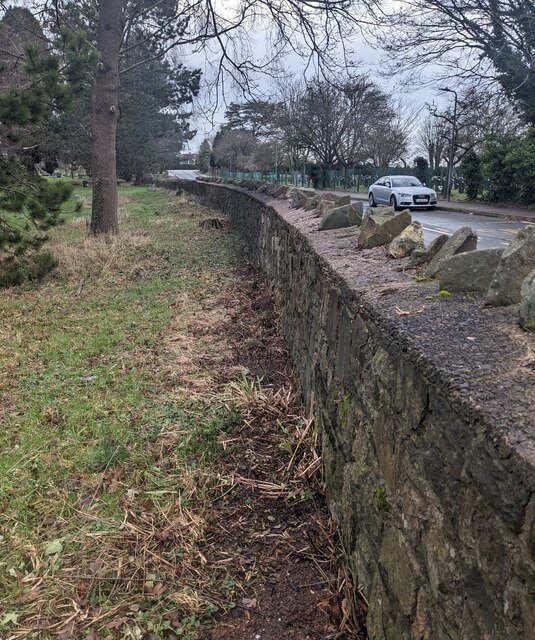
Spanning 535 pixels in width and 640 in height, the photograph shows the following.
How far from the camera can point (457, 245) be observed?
2.45 m

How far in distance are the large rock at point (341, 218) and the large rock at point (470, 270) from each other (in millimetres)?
2714

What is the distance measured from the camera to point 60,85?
24.9 feet

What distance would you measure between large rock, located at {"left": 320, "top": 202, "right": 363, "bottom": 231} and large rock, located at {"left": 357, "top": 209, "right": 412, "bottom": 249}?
1164 millimetres

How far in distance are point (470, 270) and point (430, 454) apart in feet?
3.09

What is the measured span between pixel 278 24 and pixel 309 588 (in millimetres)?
12924

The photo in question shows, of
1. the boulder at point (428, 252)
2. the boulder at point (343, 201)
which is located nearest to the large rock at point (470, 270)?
the boulder at point (428, 252)

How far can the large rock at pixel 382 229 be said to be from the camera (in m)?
3.55

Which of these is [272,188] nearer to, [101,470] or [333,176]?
[101,470]

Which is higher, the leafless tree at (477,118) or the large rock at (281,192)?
the leafless tree at (477,118)

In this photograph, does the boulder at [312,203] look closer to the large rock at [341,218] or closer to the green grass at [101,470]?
the large rock at [341,218]

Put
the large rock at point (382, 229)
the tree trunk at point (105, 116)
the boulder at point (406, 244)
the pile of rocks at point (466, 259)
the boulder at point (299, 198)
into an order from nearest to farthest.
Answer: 1. the pile of rocks at point (466, 259)
2. the boulder at point (406, 244)
3. the large rock at point (382, 229)
4. the boulder at point (299, 198)
5. the tree trunk at point (105, 116)

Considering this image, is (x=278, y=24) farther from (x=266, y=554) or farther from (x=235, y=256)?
(x=266, y=554)

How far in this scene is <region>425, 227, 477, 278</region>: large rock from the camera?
2443mm

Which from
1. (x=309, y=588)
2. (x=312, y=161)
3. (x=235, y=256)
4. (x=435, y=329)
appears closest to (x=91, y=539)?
(x=309, y=588)
